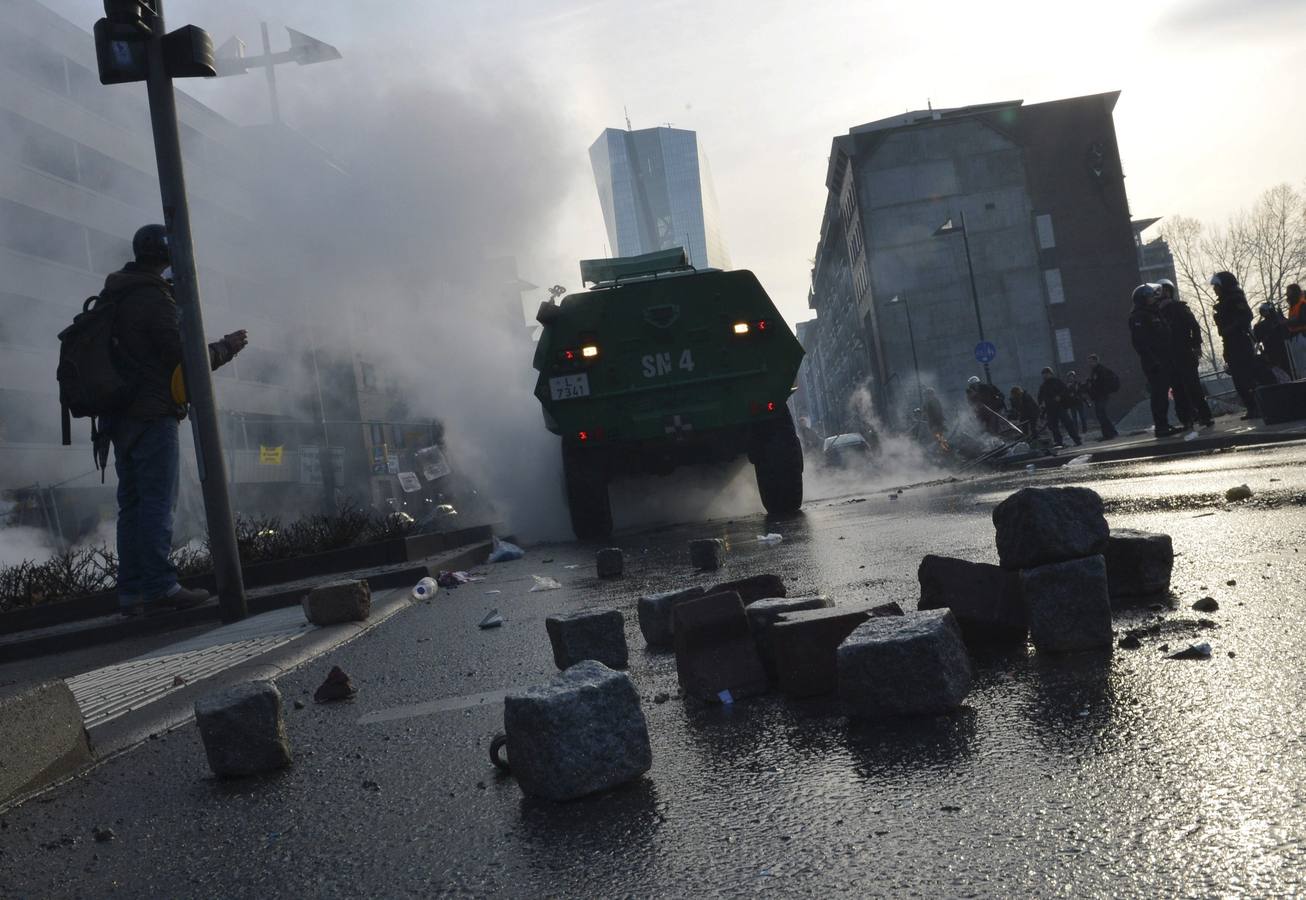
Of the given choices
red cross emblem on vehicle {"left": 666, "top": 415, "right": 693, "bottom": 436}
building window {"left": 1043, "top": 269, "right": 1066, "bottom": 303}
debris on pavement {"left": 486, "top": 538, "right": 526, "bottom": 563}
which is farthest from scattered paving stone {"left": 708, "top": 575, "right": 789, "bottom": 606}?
building window {"left": 1043, "top": 269, "right": 1066, "bottom": 303}

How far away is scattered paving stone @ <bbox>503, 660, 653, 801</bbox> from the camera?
254 cm

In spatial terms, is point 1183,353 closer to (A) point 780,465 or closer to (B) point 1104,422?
(A) point 780,465

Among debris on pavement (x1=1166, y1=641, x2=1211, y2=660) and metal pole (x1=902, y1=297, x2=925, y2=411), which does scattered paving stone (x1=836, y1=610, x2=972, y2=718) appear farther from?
metal pole (x1=902, y1=297, x2=925, y2=411)

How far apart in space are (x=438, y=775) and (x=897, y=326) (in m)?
56.9

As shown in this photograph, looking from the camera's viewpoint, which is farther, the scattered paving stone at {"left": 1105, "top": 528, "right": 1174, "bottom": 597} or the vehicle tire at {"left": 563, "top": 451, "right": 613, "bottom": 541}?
the vehicle tire at {"left": 563, "top": 451, "right": 613, "bottom": 541}

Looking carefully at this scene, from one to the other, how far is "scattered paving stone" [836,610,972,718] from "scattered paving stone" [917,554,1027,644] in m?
0.53

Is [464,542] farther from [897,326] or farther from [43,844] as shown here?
[897,326]

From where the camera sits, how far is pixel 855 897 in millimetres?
→ 1768

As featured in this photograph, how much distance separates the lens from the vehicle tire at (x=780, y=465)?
1174cm

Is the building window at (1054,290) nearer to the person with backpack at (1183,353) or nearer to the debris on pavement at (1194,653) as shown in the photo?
the person with backpack at (1183,353)

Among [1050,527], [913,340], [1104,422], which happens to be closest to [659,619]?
[1050,527]

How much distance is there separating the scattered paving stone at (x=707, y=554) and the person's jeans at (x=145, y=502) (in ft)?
9.53

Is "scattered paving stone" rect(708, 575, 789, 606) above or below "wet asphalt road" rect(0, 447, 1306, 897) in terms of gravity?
above

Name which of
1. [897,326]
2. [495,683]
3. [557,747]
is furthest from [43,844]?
[897,326]
